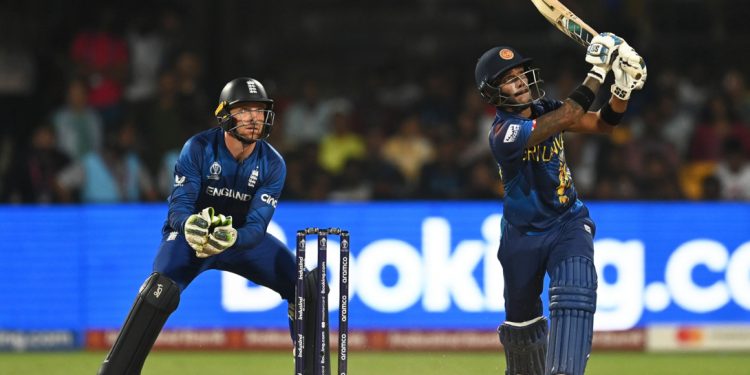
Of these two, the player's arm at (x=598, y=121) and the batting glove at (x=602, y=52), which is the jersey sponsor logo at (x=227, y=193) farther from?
the batting glove at (x=602, y=52)

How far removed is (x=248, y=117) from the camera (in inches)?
294

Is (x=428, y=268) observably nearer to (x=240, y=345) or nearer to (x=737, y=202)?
(x=240, y=345)

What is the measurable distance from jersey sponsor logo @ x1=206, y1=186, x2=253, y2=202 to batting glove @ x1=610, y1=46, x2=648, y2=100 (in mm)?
2169

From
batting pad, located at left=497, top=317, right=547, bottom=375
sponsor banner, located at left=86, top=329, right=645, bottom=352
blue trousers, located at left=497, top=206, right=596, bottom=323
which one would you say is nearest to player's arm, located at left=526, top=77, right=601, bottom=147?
blue trousers, located at left=497, top=206, right=596, bottom=323

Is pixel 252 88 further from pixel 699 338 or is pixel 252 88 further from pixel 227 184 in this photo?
pixel 699 338

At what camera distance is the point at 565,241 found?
725 cm

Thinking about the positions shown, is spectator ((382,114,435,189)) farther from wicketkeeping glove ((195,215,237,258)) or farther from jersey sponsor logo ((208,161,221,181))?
wicketkeeping glove ((195,215,237,258))

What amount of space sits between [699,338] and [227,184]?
5634 millimetres

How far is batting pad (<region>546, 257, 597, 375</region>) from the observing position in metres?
6.94

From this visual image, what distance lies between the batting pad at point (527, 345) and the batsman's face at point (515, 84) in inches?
50.1

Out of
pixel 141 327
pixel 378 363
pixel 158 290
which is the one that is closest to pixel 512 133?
pixel 158 290

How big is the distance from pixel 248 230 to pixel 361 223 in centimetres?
443

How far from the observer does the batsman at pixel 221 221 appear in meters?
7.22

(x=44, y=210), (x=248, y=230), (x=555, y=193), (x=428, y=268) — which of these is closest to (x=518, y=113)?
(x=555, y=193)
